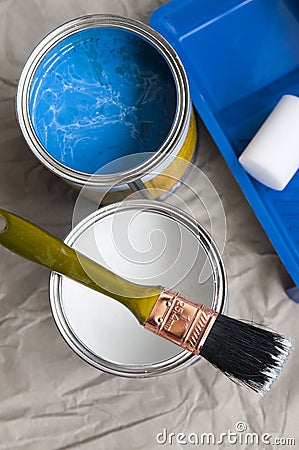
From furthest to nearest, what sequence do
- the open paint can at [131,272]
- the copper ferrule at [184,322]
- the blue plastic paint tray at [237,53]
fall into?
the blue plastic paint tray at [237,53], the open paint can at [131,272], the copper ferrule at [184,322]

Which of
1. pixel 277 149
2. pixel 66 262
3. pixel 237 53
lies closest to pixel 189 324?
pixel 66 262

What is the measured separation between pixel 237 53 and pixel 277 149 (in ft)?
0.49

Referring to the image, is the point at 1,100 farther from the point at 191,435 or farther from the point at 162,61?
the point at 191,435

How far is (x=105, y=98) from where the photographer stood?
32.1 inches

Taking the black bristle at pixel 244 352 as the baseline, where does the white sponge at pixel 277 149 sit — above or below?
above

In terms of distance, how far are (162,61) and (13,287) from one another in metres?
0.33

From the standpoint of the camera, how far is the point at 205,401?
0.86m

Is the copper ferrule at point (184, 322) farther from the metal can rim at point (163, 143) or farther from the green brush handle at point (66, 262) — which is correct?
the metal can rim at point (163, 143)

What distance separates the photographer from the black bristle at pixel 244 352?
0.67 metres

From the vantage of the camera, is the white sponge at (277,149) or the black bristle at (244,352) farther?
the white sponge at (277,149)

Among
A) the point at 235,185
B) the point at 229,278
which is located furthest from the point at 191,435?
the point at 235,185

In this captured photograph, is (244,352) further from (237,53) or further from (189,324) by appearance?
(237,53)

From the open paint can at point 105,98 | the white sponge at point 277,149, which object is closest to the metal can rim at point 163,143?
the open paint can at point 105,98

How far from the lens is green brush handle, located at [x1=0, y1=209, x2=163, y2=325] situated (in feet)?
2.20
